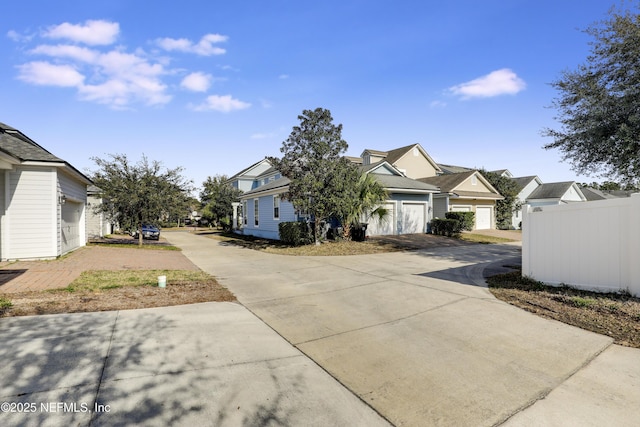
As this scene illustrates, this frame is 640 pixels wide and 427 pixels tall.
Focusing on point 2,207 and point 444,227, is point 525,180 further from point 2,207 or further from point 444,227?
point 2,207

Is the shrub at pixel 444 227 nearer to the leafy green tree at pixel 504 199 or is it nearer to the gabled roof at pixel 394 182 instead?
the gabled roof at pixel 394 182

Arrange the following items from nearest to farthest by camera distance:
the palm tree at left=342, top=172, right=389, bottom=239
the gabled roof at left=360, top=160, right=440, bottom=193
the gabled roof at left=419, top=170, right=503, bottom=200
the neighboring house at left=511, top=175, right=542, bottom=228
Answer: the palm tree at left=342, top=172, right=389, bottom=239 → the gabled roof at left=360, top=160, right=440, bottom=193 → the gabled roof at left=419, top=170, right=503, bottom=200 → the neighboring house at left=511, top=175, right=542, bottom=228

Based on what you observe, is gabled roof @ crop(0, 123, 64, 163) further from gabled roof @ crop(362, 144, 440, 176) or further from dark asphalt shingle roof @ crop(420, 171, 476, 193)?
gabled roof @ crop(362, 144, 440, 176)

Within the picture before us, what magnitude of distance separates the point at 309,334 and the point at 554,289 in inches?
221

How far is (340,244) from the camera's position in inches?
→ 639

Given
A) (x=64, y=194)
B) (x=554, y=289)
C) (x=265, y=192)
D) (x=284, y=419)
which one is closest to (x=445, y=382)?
(x=284, y=419)

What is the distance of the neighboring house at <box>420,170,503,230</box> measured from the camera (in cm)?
2673

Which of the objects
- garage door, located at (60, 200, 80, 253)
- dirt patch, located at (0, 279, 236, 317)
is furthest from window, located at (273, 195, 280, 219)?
dirt patch, located at (0, 279, 236, 317)

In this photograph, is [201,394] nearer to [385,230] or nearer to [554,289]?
[554,289]

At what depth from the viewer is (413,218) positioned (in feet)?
73.2

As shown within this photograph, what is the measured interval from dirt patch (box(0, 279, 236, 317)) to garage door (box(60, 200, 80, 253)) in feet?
25.0

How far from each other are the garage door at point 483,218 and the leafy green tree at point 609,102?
700 inches

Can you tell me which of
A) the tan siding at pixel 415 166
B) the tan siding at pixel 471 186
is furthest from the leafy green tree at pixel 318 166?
the tan siding at pixel 415 166

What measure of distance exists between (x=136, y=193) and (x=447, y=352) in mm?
16691
